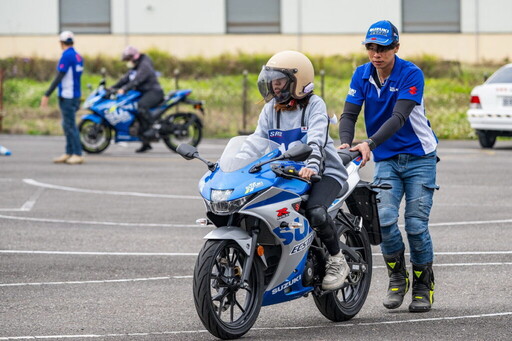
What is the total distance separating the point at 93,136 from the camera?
22172 mm

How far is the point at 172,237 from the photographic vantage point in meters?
12.3

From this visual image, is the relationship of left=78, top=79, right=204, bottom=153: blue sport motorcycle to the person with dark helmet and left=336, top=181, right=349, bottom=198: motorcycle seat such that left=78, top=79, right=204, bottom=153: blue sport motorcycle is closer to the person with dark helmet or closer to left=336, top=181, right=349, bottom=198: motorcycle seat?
left=336, top=181, right=349, bottom=198: motorcycle seat

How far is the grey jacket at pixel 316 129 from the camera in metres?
7.69

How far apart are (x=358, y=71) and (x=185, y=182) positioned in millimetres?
9261

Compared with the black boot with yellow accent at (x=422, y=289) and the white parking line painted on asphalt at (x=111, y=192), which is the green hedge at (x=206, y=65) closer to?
the white parking line painted on asphalt at (x=111, y=192)

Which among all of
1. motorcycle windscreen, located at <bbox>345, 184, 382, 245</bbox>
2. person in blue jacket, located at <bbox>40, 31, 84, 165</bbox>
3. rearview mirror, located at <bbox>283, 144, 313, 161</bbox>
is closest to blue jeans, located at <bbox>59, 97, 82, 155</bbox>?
person in blue jacket, located at <bbox>40, 31, 84, 165</bbox>

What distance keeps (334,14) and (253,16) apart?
8.74ft

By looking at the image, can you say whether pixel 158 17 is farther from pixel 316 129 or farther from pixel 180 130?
pixel 316 129

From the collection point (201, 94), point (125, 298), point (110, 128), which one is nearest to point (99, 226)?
point (125, 298)

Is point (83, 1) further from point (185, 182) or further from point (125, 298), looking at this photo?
point (125, 298)

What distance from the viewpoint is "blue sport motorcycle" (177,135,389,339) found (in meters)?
7.31

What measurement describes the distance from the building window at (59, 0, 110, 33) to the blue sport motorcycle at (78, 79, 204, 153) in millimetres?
16454

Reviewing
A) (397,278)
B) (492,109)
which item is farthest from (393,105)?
(492,109)

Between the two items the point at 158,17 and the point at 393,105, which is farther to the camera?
the point at 158,17
